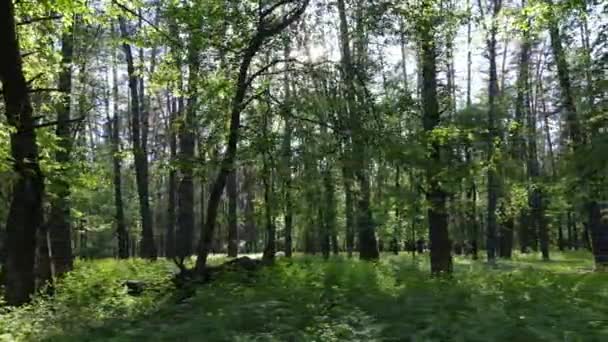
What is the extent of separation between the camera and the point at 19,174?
8.88 m

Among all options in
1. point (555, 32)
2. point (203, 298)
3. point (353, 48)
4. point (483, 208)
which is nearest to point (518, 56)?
point (483, 208)

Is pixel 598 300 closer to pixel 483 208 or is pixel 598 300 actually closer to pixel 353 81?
pixel 353 81

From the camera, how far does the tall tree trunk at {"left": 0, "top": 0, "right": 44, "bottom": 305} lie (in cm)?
862

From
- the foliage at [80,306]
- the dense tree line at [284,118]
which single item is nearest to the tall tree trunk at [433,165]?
the dense tree line at [284,118]

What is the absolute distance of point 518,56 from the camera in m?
36.2

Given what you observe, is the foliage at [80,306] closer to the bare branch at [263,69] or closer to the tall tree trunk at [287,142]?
the tall tree trunk at [287,142]

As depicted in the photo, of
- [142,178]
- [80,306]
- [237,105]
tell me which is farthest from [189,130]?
[142,178]

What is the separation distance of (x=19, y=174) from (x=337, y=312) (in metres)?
5.34

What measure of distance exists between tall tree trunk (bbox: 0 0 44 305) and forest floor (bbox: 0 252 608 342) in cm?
71

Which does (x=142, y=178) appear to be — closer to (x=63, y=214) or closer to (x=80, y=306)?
(x=63, y=214)

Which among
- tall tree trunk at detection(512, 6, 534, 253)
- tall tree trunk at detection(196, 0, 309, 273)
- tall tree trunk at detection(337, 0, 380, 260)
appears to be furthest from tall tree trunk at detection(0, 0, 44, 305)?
tall tree trunk at detection(512, 6, 534, 253)

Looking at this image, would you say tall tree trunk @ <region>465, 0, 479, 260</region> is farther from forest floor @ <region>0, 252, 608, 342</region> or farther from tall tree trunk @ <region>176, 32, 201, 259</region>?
tall tree trunk @ <region>176, 32, 201, 259</region>

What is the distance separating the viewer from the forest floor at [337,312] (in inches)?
264

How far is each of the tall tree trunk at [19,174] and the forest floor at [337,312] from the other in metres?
0.71
